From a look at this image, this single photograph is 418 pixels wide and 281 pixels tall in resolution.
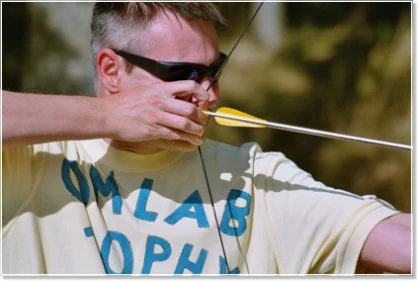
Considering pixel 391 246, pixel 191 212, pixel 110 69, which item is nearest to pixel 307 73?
pixel 110 69

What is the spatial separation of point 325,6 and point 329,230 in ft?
6.80

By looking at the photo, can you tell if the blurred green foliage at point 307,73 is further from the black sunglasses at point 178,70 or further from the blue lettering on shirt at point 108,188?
the blue lettering on shirt at point 108,188

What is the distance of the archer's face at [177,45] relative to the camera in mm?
1664

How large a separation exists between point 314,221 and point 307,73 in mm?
2081

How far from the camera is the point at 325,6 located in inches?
134

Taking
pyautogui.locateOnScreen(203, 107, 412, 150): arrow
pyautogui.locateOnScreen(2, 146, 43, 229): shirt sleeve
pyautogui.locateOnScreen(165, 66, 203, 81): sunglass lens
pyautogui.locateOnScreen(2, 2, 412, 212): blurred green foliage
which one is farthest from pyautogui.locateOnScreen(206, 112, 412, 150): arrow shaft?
pyautogui.locateOnScreen(2, 2, 412, 212): blurred green foliage

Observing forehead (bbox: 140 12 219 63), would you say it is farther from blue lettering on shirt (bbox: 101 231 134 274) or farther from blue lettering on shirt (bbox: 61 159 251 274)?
blue lettering on shirt (bbox: 101 231 134 274)

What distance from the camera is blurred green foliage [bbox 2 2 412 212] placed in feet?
11.0

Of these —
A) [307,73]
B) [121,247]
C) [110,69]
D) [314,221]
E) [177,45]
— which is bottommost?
[307,73]

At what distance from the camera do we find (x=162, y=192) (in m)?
1.64

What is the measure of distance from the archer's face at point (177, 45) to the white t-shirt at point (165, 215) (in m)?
0.12

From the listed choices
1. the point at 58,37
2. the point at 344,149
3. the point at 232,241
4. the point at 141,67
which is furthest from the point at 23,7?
the point at 232,241

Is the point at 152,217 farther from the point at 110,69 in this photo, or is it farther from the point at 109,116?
the point at 110,69

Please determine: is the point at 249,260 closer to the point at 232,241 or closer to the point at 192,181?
the point at 232,241
